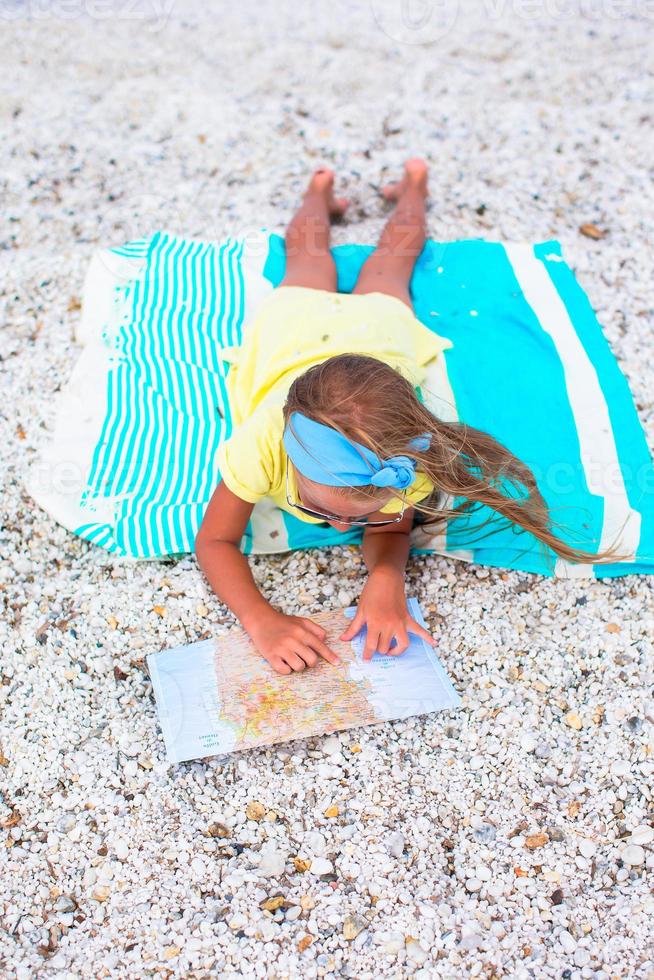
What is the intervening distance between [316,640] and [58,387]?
4.99 feet

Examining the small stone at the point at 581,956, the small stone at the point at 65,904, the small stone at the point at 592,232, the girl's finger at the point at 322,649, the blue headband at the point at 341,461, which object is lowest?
the small stone at the point at 65,904

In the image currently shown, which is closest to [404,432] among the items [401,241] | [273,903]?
[273,903]

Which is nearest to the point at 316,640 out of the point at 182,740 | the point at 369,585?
the point at 369,585

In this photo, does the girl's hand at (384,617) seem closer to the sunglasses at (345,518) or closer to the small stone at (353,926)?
the sunglasses at (345,518)

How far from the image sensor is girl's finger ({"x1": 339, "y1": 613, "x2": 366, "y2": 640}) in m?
2.42

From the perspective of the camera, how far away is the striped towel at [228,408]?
2.70 metres

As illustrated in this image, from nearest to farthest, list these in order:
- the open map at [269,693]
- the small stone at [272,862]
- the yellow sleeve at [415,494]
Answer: the small stone at [272,862] < the open map at [269,693] < the yellow sleeve at [415,494]

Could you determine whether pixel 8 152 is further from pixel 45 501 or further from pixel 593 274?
pixel 593 274

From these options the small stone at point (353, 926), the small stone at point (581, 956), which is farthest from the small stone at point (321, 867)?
the small stone at point (581, 956)

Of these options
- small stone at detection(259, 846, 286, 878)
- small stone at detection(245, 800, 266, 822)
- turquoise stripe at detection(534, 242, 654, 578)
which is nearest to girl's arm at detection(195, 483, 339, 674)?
small stone at detection(245, 800, 266, 822)

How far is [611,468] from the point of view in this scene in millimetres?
2887

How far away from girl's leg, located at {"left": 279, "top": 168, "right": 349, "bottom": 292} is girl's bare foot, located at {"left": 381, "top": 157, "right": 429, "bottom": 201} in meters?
0.24

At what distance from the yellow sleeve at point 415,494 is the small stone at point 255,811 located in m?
0.88

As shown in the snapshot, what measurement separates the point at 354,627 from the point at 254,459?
581mm
